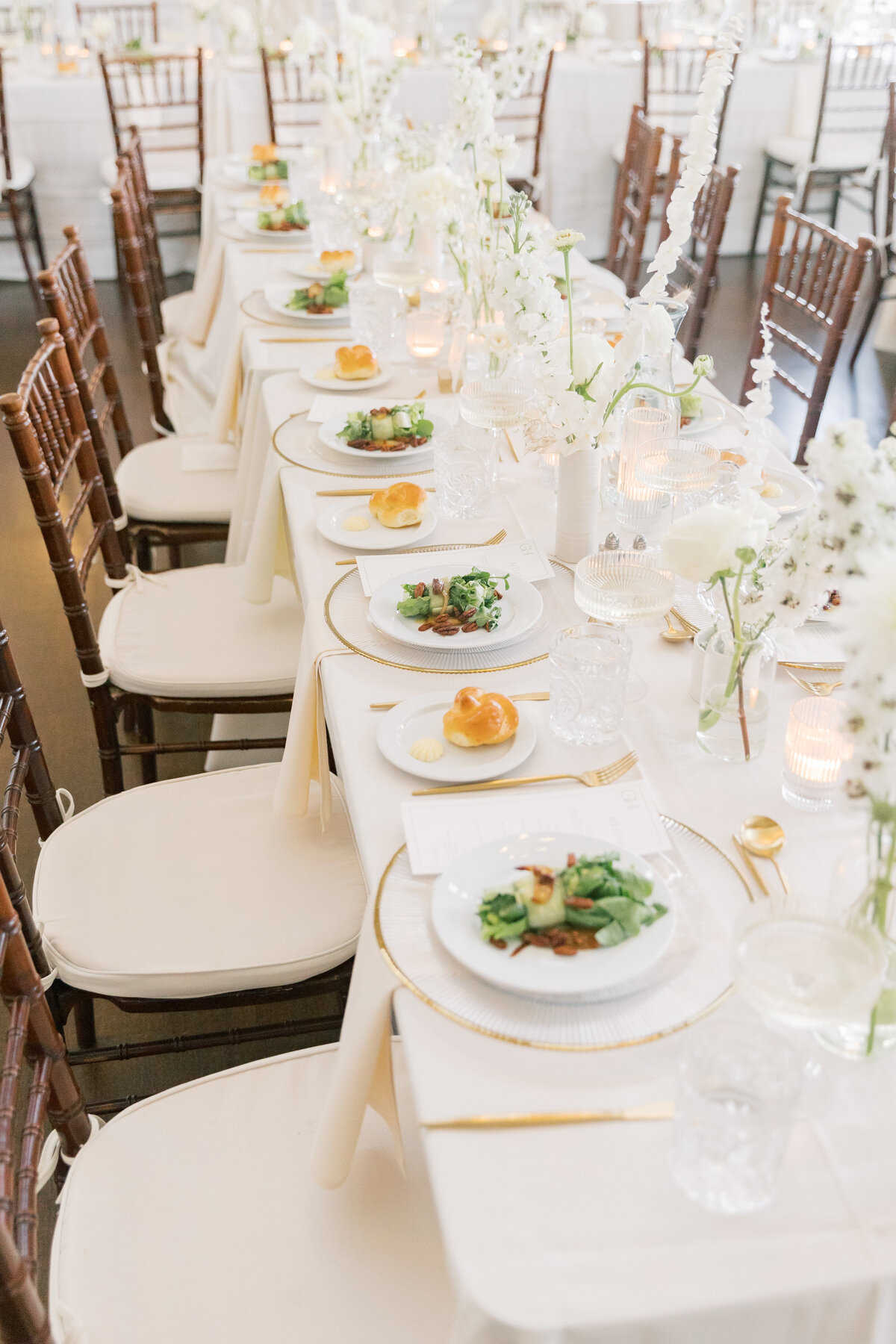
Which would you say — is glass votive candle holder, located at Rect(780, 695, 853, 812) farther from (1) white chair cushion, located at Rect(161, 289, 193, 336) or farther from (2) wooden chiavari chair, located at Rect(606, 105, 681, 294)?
(1) white chair cushion, located at Rect(161, 289, 193, 336)

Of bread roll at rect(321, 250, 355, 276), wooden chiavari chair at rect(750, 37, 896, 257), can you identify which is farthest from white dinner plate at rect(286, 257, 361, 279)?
wooden chiavari chair at rect(750, 37, 896, 257)

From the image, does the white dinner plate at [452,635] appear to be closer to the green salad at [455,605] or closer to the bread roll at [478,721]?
the green salad at [455,605]

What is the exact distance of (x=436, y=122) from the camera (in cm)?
536

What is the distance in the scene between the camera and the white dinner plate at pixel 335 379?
228 cm

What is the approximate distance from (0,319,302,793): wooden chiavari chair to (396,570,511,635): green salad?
0.53 meters

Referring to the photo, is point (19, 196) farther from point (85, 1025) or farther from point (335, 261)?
point (85, 1025)

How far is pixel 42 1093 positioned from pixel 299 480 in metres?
1.09

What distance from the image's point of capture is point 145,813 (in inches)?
65.1

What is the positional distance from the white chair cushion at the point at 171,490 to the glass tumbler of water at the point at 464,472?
3.07 feet

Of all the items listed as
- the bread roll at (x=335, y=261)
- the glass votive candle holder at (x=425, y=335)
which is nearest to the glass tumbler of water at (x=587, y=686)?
the glass votive candle holder at (x=425, y=335)

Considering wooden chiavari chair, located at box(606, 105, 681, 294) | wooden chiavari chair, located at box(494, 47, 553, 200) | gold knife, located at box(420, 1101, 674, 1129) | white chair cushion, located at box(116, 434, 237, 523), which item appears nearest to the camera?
gold knife, located at box(420, 1101, 674, 1129)

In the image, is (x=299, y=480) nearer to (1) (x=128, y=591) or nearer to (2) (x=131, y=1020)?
(1) (x=128, y=591)

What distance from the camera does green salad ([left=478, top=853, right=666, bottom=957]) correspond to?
979 mm

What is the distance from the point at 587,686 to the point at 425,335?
138 cm
